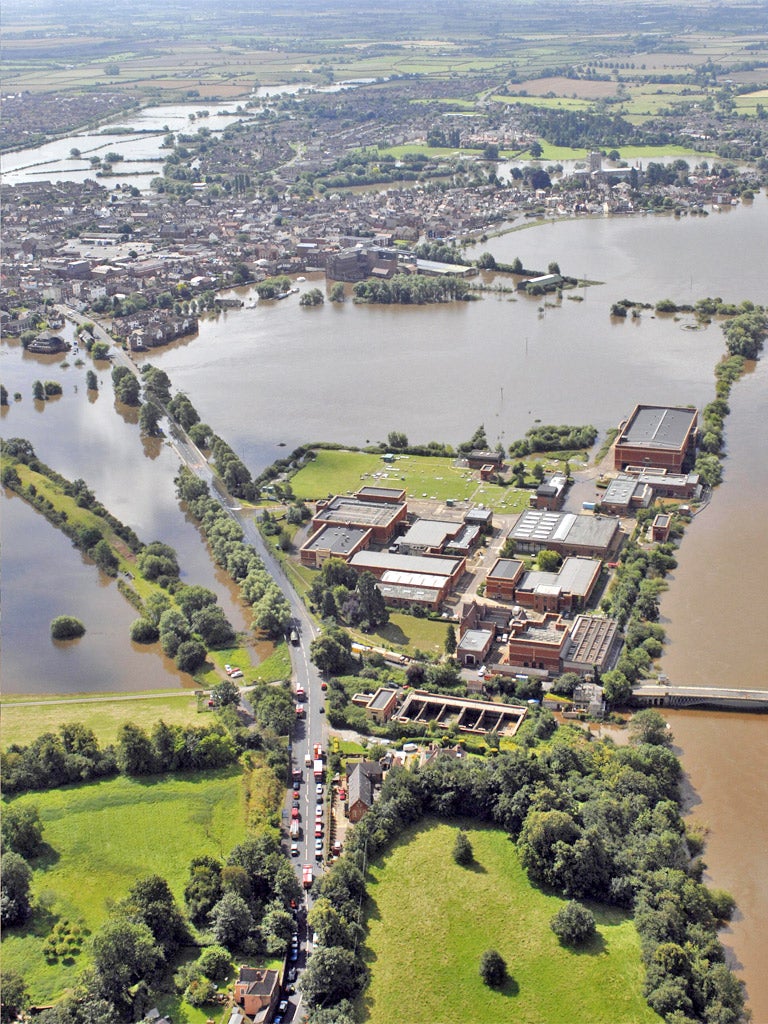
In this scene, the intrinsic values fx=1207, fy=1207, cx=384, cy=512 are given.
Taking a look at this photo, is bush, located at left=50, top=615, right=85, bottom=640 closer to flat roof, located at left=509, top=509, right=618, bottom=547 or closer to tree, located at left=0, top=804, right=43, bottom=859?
tree, located at left=0, top=804, right=43, bottom=859

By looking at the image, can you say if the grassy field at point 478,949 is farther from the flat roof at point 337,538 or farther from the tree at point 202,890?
the flat roof at point 337,538

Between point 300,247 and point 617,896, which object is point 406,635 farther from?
point 300,247

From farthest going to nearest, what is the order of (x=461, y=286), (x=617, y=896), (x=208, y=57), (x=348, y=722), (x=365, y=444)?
1. (x=208, y=57)
2. (x=461, y=286)
3. (x=365, y=444)
4. (x=348, y=722)
5. (x=617, y=896)

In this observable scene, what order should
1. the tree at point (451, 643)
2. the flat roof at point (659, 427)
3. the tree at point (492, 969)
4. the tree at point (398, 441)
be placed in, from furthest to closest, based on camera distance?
the tree at point (398, 441), the flat roof at point (659, 427), the tree at point (451, 643), the tree at point (492, 969)

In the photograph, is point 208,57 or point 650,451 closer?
point 650,451

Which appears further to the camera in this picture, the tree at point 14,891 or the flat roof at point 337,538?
the flat roof at point 337,538

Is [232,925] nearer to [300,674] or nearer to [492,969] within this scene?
[492,969]

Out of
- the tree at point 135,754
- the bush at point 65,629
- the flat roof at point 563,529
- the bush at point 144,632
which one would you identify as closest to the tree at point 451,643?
the flat roof at point 563,529

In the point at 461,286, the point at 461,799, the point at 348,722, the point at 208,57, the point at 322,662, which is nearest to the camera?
the point at 461,799

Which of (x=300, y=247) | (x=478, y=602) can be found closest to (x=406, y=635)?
(x=478, y=602)
